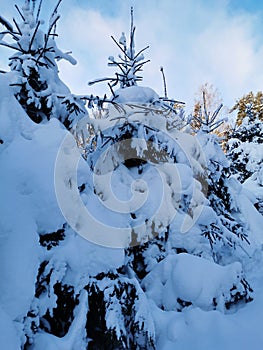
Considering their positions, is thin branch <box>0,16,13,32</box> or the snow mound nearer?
thin branch <box>0,16,13,32</box>

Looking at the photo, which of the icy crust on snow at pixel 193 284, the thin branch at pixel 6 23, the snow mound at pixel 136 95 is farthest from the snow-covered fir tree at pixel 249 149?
the thin branch at pixel 6 23

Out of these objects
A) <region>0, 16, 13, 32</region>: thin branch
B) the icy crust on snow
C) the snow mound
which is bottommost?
the icy crust on snow

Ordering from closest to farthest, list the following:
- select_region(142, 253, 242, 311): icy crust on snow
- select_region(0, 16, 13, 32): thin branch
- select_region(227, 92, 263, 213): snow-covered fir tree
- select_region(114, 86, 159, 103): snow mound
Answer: select_region(142, 253, 242, 311): icy crust on snow, select_region(0, 16, 13, 32): thin branch, select_region(114, 86, 159, 103): snow mound, select_region(227, 92, 263, 213): snow-covered fir tree

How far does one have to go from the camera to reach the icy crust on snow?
121 inches

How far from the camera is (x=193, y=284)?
3096mm

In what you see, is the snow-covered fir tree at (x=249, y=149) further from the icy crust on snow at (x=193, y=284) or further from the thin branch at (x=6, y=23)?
the thin branch at (x=6, y=23)

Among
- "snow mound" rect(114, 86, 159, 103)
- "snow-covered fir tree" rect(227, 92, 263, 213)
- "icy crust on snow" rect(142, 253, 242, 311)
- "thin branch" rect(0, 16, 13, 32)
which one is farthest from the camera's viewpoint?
"snow-covered fir tree" rect(227, 92, 263, 213)

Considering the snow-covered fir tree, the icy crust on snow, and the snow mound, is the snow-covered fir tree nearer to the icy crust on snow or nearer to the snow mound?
the snow mound

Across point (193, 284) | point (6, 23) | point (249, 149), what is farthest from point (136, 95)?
point (249, 149)

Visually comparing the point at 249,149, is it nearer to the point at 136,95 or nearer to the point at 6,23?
the point at 136,95

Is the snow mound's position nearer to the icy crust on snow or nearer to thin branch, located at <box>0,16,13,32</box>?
thin branch, located at <box>0,16,13,32</box>

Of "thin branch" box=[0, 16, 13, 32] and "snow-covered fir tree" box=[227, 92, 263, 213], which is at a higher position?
"snow-covered fir tree" box=[227, 92, 263, 213]

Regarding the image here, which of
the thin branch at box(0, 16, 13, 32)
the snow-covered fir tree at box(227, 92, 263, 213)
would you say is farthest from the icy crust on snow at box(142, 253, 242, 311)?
the snow-covered fir tree at box(227, 92, 263, 213)

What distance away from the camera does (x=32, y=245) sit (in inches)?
87.1
